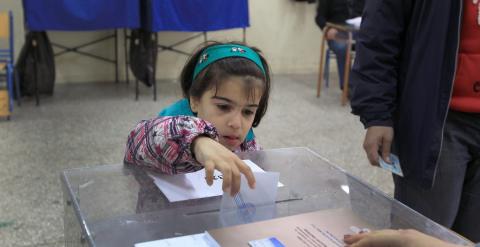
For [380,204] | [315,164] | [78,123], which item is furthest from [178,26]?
[380,204]

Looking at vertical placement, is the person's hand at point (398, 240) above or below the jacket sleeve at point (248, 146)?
above

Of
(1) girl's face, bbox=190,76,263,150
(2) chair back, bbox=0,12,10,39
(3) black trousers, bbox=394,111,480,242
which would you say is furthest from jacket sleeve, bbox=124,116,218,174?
(2) chair back, bbox=0,12,10,39

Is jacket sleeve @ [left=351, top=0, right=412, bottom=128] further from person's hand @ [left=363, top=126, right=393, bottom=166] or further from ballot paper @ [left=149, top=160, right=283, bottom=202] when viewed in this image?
ballot paper @ [left=149, top=160, right=283, bottom=202]

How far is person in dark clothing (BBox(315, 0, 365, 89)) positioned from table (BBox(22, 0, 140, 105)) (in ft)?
5.10

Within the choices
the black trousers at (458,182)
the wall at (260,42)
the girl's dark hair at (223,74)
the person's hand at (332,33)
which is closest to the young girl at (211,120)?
the girl's dark hair at (223,74)

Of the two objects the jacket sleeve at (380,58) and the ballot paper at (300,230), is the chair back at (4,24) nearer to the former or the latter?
the jacket sleeve at (380,58)

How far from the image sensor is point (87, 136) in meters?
3.28

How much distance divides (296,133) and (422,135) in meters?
2.34

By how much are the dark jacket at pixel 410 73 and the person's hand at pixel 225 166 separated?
52 cm

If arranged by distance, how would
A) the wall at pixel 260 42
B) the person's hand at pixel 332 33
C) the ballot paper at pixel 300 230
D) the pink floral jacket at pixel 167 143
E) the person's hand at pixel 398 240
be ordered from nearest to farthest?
the person's hand at pixel 398 240 < the ballot paper at pixel 300 230 < the pink floral jacket at pixel 167 143 < the person's hand at pixel 332 33 < the wall at pixel 260 42

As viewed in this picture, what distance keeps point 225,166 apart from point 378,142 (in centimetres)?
60

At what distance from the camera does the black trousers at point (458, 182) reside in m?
1.17

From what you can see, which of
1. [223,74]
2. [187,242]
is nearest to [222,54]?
[223,74]

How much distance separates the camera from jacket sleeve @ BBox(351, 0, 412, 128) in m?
1.20
